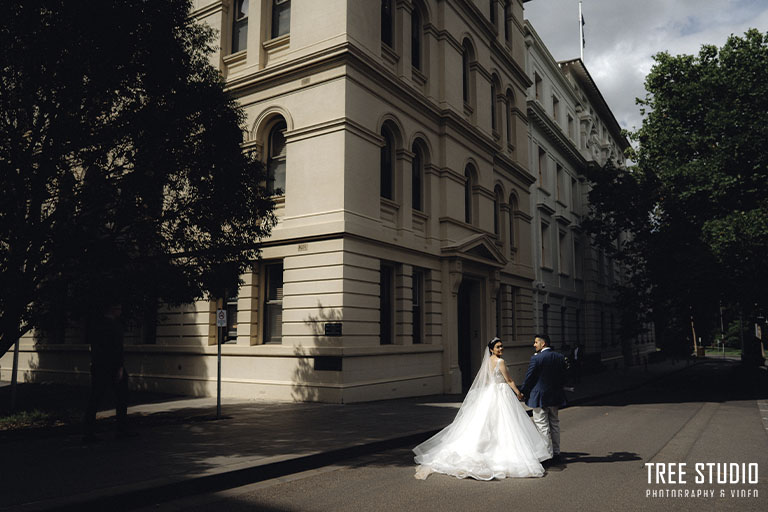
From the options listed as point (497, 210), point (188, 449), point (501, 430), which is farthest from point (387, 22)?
point (188, 449)

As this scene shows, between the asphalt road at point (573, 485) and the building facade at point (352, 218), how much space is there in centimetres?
573

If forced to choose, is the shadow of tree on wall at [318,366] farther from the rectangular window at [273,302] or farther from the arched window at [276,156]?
the arched window at [276,156]

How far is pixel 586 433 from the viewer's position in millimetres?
10992

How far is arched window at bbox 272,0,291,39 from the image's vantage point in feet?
54.0

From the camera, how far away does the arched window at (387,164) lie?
16531mm

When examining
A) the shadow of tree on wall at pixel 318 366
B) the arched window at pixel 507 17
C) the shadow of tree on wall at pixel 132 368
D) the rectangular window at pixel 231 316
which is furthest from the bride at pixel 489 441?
the arched window at pixel 507 17

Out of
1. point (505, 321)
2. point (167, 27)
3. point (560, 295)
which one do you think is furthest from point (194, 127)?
point (560, 295)

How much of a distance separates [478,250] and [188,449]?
44.7 ft

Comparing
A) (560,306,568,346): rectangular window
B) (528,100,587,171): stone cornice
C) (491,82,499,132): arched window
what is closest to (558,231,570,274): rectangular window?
(560,306,568,346): rectangular window

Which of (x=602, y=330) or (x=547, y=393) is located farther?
(x=602, y=330)

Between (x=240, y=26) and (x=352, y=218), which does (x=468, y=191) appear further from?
(x=240, y=26)

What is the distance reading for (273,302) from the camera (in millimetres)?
15352

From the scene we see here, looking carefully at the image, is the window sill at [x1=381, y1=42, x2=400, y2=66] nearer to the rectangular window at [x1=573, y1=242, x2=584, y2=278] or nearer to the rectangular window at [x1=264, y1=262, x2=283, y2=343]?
the rectangular window at [x1=264, y1=262, x2=283, y2=343]

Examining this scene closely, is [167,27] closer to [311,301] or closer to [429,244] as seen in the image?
[311,301]
